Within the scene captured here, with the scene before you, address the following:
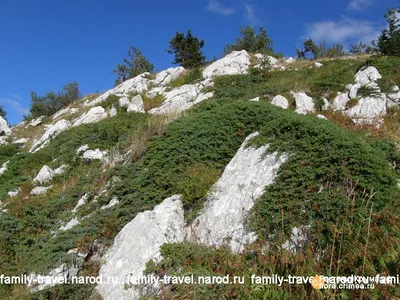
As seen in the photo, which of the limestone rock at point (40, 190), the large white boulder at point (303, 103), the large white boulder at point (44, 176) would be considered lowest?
the limestone rock at point (40, 190)

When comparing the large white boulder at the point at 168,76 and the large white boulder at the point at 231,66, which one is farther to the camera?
the large white boulder at the point at 168,76

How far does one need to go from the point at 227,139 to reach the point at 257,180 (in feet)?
6.05

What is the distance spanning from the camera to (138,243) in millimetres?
4414

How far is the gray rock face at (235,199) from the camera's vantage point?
14.1 ft

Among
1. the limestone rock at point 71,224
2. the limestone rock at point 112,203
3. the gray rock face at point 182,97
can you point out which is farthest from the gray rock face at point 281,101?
the limestone rock at point 71,224

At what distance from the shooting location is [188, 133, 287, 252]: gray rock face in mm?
4309

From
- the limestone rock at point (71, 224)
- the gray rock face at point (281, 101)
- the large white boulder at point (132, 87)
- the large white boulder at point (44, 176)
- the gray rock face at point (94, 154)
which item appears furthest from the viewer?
the large white boulder at point (132, 87)

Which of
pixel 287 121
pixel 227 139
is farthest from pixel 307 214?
pixel 227 139

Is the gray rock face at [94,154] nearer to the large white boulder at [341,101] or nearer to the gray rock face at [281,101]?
the gray rock face at [281,101]

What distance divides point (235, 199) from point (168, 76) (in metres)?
18.1

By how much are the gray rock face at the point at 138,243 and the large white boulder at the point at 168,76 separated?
1685cm

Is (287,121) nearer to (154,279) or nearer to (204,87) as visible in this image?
(154,279)

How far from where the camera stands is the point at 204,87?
15.7m

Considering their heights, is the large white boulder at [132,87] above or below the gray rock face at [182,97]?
above
